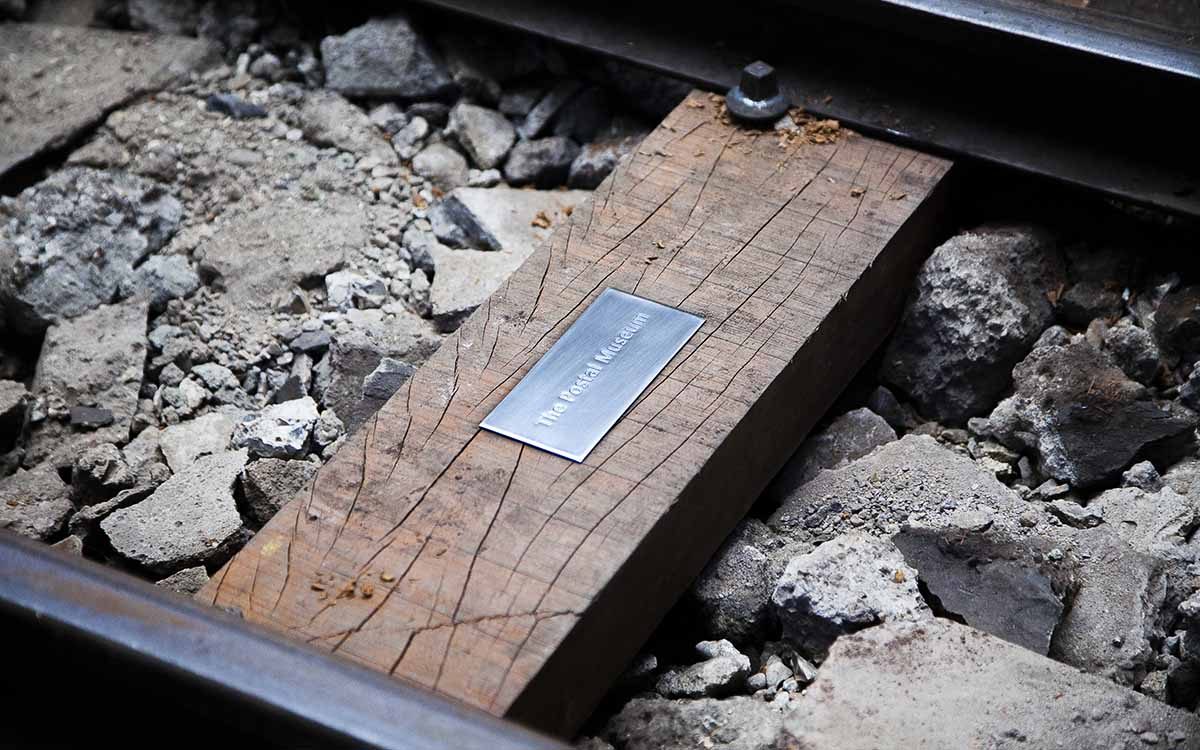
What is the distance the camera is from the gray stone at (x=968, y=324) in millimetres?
3359

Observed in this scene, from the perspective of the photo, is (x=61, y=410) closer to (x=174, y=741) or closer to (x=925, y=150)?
(x=174, y=741)

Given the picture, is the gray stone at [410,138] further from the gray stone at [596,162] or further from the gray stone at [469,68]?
the gray stone at [596,162]

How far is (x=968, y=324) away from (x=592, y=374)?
1046 millimetres

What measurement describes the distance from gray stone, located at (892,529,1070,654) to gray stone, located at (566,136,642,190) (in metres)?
1.61

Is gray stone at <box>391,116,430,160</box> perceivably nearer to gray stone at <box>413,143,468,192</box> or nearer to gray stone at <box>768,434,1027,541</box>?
gray stone at <box>413,143,468,192</box>

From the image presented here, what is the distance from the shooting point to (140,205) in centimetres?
392

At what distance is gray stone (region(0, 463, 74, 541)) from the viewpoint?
10.0 ft

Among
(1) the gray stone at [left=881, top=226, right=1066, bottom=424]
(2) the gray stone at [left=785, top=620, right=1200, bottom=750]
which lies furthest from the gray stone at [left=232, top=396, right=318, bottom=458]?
(1) the gray stone at [left=881, top=226, right=1066, bottom=424]

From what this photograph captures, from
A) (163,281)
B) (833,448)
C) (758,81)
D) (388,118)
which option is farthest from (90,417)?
(758,81)

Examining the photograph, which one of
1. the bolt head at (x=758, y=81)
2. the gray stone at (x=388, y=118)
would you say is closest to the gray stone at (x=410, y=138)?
the gray stone at (x=388, y=118)

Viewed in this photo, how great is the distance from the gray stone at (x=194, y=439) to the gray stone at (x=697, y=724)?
1.24m

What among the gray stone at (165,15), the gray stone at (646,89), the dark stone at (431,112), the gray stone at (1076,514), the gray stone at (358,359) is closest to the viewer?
the gray stone at (1076,514)

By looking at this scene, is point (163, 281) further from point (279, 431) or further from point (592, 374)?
point (592, 374)

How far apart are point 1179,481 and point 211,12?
3.44 meters
